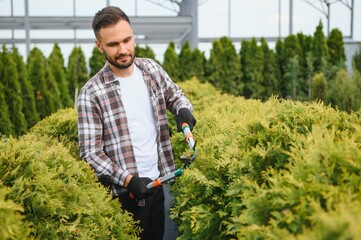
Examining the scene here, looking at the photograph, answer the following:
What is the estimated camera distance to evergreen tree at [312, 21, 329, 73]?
14102mm

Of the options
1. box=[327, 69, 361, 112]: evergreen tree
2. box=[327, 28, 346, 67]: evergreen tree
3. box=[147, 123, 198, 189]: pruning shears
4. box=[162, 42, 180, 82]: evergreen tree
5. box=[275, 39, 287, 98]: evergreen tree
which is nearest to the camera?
box=[147, 123, 198, 189]: pruning shears

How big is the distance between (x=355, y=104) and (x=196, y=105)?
14.3 feet

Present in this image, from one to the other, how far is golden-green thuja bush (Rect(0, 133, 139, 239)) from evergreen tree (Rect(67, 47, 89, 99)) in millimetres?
10570

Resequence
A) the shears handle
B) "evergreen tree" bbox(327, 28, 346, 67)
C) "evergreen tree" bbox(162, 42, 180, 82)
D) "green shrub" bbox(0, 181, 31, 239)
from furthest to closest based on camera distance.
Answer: "evergreen tree" bbox(327, 28, 346, 67)
"evergreen tree" bbox(162, 42, 180, 82)
the shears handle
"green shrub" bbox(0, 181, 31, 239)

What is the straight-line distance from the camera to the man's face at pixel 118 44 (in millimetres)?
3045

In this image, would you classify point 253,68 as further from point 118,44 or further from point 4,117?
point 118,44

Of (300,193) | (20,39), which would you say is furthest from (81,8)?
(300,193)

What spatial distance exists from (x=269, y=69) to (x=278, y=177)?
12.7m

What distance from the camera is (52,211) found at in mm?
2355

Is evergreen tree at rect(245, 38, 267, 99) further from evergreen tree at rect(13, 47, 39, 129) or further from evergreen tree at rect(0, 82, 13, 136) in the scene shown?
evergreen tree at rect(0, 82, 13, 136)

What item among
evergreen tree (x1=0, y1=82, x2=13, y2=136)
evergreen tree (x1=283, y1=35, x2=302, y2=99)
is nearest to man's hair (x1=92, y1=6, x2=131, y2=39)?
evergreen tree (x1=0, y1=82, x2=13, y2=136)

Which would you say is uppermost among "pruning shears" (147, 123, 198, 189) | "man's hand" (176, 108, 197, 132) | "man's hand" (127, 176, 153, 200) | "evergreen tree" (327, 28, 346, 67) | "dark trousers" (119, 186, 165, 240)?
"evergreen tree" (327, 28, 346, 67)

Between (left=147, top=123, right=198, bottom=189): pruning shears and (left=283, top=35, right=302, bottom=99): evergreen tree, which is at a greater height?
(left=283, top=35, right=302, bottom=99): evergreen tree

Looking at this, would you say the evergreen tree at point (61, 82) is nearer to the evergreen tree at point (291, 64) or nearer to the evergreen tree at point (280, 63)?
the evergreen tree at point (280, 63)
